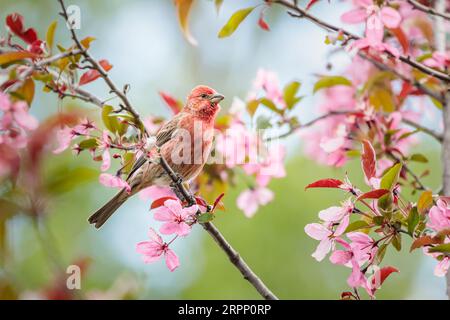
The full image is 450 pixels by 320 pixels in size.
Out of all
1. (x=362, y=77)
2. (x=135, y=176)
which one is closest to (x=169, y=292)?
(x=135, y=176)

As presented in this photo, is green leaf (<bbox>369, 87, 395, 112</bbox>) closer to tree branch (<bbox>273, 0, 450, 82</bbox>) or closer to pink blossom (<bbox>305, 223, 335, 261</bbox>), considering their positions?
tree branch (<bbox>273, 0, 450, 82</bbox>)

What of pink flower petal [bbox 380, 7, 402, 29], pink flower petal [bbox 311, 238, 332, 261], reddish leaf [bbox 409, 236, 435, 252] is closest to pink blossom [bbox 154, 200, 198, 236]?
pink flower petal [bbox 311, 238, 332, 261]

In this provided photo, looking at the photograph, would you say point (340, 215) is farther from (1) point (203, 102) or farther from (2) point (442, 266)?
(1) point (203, 102)

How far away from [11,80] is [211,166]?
170cm

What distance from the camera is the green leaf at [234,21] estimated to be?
2701 millimetres

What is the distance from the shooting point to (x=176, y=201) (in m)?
2.53

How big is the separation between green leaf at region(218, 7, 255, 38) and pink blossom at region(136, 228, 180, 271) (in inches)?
35.0

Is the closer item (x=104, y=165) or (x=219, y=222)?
(x=104, y=165)

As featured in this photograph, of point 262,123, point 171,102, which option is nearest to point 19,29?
point 171,102

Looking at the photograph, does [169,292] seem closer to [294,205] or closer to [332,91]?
[294,205]

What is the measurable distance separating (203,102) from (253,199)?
0.90m

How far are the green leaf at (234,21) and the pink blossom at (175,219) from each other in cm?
76

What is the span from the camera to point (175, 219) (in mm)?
2514

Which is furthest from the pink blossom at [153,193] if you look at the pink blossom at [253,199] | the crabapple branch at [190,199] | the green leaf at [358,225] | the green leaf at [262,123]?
the green leaf at [358,225]
